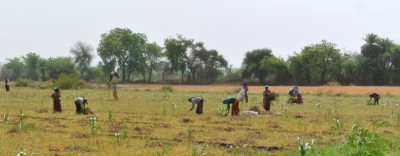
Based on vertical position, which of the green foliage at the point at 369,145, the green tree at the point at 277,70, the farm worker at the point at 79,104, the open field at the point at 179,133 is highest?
the green tree at the point at 277,70

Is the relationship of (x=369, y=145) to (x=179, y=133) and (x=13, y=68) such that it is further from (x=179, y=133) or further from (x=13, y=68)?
(x=13, y=68)

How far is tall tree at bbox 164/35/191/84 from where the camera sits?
296 ft

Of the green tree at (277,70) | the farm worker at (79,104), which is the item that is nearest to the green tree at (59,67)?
the green tree at (277,70)

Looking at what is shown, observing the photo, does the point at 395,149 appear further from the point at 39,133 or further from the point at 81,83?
the point at 81,83

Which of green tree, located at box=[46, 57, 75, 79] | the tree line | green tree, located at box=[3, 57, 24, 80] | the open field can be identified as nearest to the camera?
the open field

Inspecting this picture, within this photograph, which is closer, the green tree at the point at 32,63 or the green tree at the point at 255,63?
the green tree at the point at 255,63

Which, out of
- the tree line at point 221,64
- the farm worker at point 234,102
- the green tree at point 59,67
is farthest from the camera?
the green tree at point 59,67

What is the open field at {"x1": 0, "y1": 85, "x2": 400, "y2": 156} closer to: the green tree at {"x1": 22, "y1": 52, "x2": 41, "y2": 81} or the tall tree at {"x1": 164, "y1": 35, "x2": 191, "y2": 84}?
the tall tree at {"x1": 164, "y1": 35, "x2": 191, "y2": 84}

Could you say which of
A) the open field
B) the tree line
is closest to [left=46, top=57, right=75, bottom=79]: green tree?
the tree line

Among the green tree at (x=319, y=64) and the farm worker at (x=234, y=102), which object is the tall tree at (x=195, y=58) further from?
the farm worker at (x=234, y=102)

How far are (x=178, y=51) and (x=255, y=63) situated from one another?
13718 mm

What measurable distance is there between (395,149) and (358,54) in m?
73.8

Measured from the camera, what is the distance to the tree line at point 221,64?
77062 millimetres

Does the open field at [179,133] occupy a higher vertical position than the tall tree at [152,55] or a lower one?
lower
